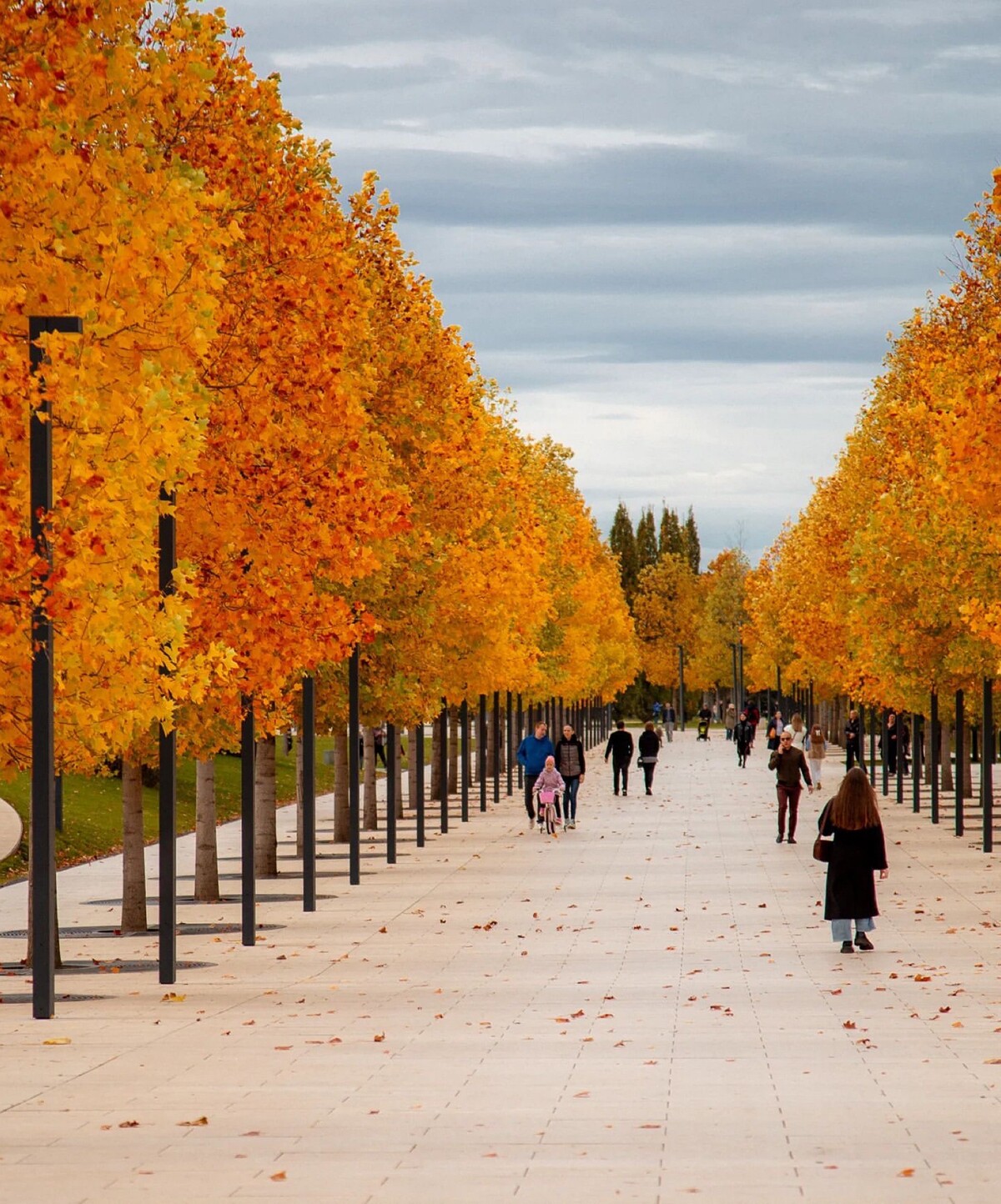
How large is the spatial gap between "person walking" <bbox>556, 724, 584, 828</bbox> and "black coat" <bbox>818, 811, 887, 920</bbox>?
19.9 metres

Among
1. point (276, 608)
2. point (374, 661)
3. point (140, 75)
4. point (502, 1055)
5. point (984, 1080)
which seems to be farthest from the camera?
point (374, 661)

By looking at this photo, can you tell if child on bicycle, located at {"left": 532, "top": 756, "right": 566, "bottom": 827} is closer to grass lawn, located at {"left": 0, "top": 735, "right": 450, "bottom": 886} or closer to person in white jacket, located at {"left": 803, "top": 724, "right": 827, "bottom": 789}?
grass lawn, located at {"left": 0, "top": 735, "right": 450, "bottom": 886}

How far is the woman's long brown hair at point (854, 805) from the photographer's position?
60.0 feet

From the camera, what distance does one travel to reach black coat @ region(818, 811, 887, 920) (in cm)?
1822

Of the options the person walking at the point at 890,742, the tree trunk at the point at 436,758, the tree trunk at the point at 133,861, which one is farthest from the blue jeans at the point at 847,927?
the person walking at the point at 890,742

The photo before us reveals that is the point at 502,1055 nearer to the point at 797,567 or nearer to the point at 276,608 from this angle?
the point at 276,608

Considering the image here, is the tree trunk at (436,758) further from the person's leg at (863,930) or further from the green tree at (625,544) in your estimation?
the green tree at (625,544)

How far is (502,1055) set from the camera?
12367 millimetres

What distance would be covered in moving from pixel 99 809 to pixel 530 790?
27.3ft

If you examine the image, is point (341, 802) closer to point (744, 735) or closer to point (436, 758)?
point (436, 758)

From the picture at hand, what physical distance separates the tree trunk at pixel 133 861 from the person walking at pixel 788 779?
14.0 metres

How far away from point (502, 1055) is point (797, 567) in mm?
55801

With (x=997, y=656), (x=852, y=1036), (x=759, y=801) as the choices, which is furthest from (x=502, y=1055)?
(x=759, y=801)

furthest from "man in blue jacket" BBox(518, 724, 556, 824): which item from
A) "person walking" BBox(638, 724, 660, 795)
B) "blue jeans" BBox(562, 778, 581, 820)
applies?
"person walking" BBox(638, 724, 660, 795)
